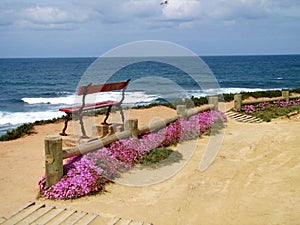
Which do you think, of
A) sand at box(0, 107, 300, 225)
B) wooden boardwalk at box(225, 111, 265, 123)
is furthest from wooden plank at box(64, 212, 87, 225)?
wooden boardwalk at box(225, 111, 265, 123)

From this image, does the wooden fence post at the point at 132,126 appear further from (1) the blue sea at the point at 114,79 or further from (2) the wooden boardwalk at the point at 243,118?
(2) the wooden boardwalk at the point at 243,118

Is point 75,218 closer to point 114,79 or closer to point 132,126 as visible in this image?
point 132,126

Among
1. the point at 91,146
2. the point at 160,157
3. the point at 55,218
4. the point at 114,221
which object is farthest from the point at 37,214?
the point at 160,157

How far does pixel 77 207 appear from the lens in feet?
20.0

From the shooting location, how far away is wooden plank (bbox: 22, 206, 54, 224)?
17.9ft

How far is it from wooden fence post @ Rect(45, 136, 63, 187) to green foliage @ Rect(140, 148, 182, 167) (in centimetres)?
239

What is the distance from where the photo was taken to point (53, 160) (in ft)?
21.5

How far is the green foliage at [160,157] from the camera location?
8477 mm

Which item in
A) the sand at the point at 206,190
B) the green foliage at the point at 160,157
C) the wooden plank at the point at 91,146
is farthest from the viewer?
the green foliage at the point at 160,157

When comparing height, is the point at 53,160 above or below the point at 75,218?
above

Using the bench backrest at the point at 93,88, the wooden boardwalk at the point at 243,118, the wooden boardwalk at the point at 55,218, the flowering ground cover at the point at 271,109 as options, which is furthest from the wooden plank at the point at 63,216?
the flowering ground cover at the point at 271,109

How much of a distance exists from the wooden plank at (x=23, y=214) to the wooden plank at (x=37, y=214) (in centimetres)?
8

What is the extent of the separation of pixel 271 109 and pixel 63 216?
13056 mm

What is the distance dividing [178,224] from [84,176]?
2.26 meters
